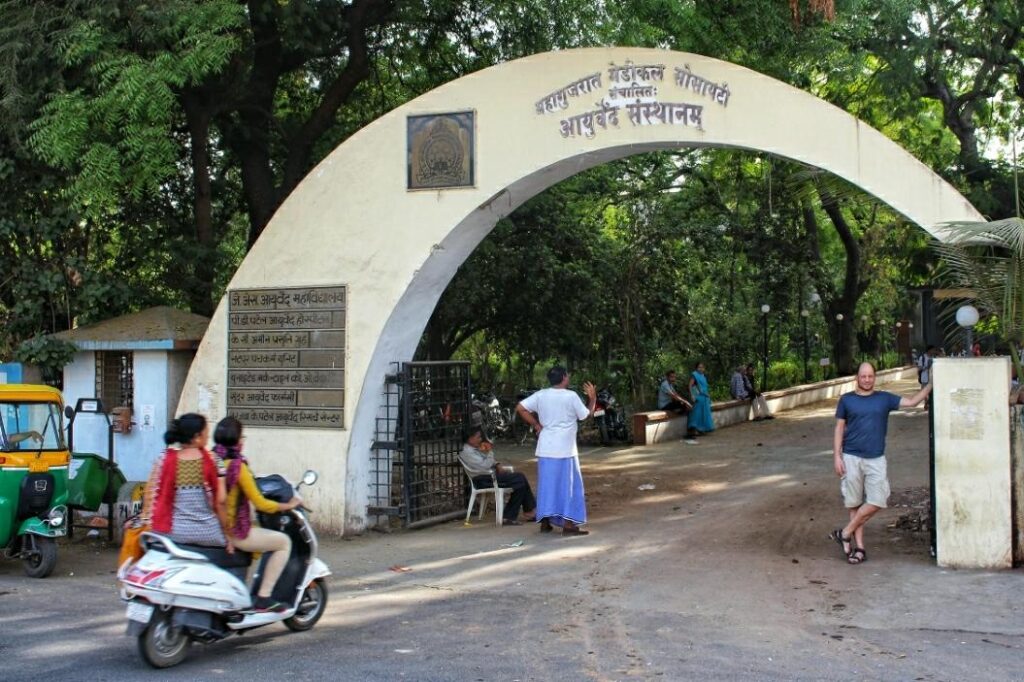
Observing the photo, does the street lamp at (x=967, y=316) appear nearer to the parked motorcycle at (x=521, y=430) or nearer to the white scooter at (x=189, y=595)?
the white scooter at (x=189, y=595)

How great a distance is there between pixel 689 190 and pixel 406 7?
36.1ft

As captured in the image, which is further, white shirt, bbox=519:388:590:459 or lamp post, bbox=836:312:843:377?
lamp post, bbox=836:312:843:377

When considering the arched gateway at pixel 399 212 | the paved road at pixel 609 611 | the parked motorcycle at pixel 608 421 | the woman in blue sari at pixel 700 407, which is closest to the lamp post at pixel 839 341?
the woman in blue sari at pixel 700 407

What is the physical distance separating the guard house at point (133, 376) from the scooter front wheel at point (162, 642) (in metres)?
5.99

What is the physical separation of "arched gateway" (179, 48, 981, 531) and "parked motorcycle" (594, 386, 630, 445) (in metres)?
8.56

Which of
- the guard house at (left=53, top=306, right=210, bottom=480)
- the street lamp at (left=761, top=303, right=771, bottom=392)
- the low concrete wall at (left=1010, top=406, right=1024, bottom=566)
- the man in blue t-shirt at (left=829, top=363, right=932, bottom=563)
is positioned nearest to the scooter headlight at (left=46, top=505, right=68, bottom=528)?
the guard house at (left=53, top=306, right=210, bottom=480)

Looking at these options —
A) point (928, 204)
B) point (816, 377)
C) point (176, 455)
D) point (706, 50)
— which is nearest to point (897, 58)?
point (706, 50)

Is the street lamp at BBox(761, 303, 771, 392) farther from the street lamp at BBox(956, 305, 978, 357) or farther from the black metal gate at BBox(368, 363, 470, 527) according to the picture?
the street lamp at BBox(956, 305, 978, 357)

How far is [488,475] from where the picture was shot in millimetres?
11773

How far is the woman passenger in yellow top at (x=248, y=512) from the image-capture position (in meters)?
6.75

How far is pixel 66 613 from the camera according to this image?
7.95m

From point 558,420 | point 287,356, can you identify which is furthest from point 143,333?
point 558,420

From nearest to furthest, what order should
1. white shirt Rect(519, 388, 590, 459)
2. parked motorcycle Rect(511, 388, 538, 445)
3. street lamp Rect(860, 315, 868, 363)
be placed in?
white shirt Rect(519, 388, 590, 459) < parked motorcycle Rect(511, 388, 538, 445) < street lamp Rect(860, 315, 868, 363)

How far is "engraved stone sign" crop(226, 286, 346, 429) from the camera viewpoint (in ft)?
36.7
